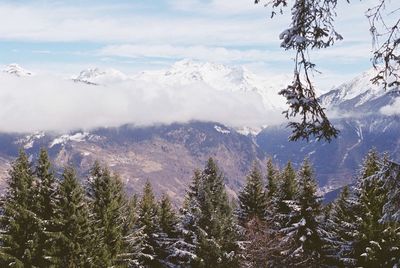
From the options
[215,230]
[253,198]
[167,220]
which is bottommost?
[167,220]

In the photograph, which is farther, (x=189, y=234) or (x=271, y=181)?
(x=271, y=181)

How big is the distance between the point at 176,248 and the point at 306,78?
1549 inches

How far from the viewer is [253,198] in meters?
52.6

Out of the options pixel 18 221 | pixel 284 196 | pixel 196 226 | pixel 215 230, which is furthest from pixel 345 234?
pixel 18 221

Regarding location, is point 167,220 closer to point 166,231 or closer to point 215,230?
point 166,231

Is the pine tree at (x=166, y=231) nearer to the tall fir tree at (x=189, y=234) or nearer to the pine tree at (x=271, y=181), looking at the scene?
the tall fir tree at (x=189, y=234)

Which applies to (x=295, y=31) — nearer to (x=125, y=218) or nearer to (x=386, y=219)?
(x=386, y=219)

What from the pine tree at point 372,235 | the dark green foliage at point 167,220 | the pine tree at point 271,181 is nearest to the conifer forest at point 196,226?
the pine tree at point 372,235

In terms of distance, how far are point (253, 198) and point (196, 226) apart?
9.60m

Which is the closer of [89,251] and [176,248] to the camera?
[89,251]

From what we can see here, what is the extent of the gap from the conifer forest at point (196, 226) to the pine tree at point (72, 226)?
0.22ft

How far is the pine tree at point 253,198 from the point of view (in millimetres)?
51753

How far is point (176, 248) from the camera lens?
1811 inches

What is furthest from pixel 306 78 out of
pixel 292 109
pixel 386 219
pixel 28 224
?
pixel 28 224
